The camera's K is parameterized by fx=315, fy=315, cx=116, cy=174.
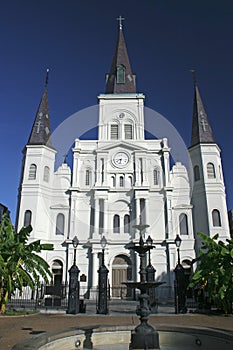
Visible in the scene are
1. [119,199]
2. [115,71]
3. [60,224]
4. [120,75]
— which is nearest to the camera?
[60,224]

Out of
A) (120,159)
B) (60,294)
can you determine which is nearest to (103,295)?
(60,294)

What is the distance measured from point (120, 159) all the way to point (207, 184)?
9636 mm

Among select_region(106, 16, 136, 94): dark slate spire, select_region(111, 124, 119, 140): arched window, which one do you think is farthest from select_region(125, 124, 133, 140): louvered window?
select_region(106, 16, 136, 94): dark slate spire

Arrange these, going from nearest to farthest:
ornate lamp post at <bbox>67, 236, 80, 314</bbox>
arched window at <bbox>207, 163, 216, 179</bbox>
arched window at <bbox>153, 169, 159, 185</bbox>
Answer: ornate lamp post at <bbox>67, 236, 80, 314</bbox>
arched window at <bbox>207, 163, 216, 179</bbox>
arched window at <bbox>153, 169, 159, 185</bbox>

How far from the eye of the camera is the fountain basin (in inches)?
301

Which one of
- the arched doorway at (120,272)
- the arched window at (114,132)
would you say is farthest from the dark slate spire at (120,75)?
the arched doorway at (120,272)

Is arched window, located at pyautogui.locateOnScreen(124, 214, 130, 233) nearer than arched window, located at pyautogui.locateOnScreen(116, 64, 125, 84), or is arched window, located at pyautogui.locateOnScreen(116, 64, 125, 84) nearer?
arched window, located at pyautogui.locateOnScreen(124, 214, 130, 233)

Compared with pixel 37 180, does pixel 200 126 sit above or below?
above

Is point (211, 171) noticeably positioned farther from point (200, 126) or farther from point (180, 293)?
point (180, 293)

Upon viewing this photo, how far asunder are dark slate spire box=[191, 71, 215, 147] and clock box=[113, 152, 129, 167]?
301 inches

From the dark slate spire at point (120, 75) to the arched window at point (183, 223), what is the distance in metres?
18.4

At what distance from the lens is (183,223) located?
32.3 meters

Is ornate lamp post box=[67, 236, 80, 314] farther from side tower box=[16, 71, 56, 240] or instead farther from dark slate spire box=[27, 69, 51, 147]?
dark slate spire box=[27, 69, 51, 147]

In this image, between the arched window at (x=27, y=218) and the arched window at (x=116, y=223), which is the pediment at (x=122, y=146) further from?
the arched window at (x=27, y=218)
